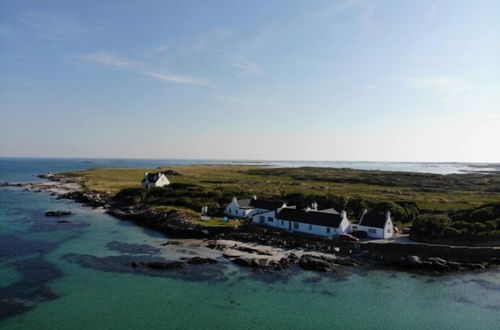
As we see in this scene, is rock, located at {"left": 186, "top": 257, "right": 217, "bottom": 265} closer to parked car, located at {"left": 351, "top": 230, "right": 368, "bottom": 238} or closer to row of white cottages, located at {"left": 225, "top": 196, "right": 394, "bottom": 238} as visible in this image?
row of white cottages, located at {"left": 225, "top": 196, "right": 394, "bottom": 238}

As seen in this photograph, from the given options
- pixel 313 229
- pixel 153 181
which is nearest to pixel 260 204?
pixel 313 229

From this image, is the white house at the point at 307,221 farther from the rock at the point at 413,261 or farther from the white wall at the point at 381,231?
the rock at the point at 413,261

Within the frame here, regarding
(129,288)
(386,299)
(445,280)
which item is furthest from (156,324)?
(445,280)

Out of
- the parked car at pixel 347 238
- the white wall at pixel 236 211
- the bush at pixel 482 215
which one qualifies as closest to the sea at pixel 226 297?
the parked car at pixel 347 238

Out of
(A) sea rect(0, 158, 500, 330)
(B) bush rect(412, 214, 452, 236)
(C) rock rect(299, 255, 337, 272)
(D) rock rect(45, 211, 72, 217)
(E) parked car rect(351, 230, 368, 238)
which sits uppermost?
(B) bush rect(412, 214, 452, 236)

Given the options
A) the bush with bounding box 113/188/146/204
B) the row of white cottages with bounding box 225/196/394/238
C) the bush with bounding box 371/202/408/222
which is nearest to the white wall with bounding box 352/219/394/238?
the row of white cottages with bounding box 225/196/394/238

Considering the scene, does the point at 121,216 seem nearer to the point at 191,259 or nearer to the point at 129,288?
the point at 191,259
